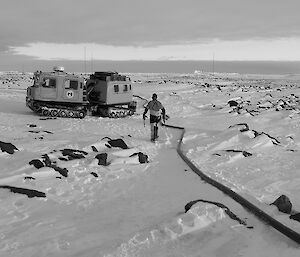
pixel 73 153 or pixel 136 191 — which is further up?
pixel 73 153

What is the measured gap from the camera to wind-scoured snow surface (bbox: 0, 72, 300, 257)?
7.12m

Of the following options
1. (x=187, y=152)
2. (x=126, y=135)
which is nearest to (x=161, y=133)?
(x=126, y=135)

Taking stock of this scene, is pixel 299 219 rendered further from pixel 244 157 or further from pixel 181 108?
pixel 181 108

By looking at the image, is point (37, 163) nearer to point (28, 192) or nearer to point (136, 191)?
point (28, 192)

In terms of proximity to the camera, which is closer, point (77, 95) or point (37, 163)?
point (37, 163)

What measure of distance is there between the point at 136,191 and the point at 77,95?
15103mm

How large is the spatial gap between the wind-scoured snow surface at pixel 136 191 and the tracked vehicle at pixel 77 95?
3560 millimetres

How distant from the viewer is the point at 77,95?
80.6 ft

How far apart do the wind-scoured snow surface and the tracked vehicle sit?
3.56 meters

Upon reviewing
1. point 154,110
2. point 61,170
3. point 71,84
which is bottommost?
point 61,170

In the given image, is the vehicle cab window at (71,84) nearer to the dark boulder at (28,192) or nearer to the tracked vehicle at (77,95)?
the tracked vehicle at (77,95)

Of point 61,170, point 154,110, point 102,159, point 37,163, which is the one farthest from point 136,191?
point 154,110

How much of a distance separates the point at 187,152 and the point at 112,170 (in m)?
4.15

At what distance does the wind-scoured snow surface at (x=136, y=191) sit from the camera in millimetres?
7121
